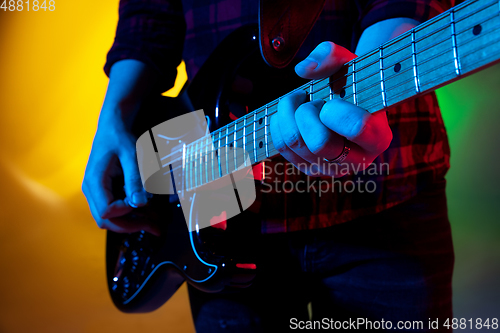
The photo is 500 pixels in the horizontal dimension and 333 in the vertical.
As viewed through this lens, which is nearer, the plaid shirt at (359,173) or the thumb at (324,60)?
the thumb at (324,60)

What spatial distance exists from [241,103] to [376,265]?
1.32 ft

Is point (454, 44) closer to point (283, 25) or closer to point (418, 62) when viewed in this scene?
point (418, 62)

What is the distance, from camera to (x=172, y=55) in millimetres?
871

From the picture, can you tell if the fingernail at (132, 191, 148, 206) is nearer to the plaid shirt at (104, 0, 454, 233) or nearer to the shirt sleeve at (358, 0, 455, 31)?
the plaid shirt at (104, 0, 454, 233)

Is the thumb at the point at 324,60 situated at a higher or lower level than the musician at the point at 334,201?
higher

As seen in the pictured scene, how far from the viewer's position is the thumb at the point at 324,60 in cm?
34

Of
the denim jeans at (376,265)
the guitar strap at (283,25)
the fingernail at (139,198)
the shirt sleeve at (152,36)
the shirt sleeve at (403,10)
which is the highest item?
the shirt sleeve at (152,36)

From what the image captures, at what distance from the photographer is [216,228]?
1.86ft

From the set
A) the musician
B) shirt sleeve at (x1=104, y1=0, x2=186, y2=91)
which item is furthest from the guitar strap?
shirt sleeve at (x1=104, y1=0, x2=186, y2=91)

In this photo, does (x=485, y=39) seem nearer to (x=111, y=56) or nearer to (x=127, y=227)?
(x=127, y=227)

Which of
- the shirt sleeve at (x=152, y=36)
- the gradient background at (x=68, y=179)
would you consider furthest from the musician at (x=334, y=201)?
the gradient background at (x=68, y=179)

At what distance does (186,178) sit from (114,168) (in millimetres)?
210

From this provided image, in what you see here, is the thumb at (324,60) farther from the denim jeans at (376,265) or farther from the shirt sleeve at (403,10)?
the denim jeans at (376,265)

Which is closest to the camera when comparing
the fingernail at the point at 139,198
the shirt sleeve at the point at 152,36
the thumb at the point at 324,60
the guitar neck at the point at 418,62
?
the guitar neck at the point at 418,62
